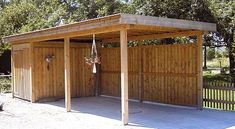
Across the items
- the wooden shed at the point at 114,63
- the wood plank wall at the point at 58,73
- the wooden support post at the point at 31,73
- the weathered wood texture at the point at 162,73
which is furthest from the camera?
the wood plank wall at the point at 58,73

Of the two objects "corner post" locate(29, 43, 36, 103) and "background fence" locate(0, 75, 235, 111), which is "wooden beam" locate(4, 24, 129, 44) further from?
"background fence" locate(0, 75, 235, 111)

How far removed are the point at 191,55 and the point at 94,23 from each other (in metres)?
3.32

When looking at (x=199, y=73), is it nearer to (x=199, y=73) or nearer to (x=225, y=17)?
(x=199, y=73)

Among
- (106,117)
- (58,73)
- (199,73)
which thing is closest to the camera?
(106,117)

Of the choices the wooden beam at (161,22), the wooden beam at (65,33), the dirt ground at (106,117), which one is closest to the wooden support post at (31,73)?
the wooden beam at (65,33)

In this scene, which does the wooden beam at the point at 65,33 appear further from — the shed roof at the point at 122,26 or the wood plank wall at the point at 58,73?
the wood plank wall at the point at 58,73

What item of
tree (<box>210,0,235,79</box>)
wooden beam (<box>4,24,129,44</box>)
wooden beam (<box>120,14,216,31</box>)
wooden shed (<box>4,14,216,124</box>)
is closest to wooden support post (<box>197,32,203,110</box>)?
wooden shed (<box>4,14,216,124</box>)

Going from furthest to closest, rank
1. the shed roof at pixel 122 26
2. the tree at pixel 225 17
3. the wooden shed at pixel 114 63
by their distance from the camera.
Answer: the tree at pixel 225 17 → the wooden shed at pixel 114 63 → the shed roof at pixel 122 26

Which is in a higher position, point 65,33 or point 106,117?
point 65,33

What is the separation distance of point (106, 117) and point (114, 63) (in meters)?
4.34

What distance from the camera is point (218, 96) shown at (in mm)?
9695

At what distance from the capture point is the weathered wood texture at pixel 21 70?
39.4ft

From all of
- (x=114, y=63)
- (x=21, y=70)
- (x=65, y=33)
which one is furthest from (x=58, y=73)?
(x=65, y=33)

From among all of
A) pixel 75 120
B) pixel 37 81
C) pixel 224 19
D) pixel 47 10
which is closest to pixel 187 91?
pixel 75 120
